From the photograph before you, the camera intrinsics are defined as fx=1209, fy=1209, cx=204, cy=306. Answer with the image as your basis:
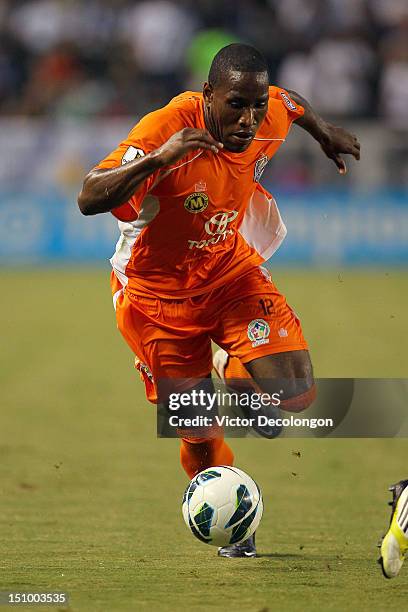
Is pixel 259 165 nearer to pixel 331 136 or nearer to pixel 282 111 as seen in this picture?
pixel 282 111

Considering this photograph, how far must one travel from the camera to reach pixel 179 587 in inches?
206

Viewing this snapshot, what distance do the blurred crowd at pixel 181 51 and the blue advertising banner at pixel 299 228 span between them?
186 cm

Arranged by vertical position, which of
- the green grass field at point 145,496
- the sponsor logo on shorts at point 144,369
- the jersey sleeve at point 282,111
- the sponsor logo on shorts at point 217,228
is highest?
the jersey sleeve at point 282,111

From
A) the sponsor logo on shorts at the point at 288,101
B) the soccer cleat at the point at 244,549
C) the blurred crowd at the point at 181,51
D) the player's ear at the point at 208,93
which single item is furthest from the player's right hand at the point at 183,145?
the blurred crowd at the point at 181,51

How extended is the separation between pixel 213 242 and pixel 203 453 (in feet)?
3.65

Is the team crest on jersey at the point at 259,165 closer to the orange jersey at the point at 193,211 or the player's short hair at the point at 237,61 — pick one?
the orange jersey at the point at 193,211

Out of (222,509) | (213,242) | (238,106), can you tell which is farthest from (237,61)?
(222,509)

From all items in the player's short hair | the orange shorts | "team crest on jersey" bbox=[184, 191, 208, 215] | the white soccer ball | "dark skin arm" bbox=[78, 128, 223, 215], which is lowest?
the white soccer ball

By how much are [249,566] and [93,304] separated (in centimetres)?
1207

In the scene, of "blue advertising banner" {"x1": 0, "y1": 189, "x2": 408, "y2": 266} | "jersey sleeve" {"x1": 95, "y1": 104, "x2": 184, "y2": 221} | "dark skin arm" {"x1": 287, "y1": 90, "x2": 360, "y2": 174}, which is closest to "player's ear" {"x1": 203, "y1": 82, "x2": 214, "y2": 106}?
"jersey sleeve" {"x1": 95, "y1": 104, "x2": 184, "y2": 221}

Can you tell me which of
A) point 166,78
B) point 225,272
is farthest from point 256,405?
point 166,78

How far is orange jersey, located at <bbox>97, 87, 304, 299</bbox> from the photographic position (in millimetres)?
5664

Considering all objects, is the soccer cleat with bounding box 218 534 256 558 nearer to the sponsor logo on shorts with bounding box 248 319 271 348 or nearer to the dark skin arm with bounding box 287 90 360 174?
the sponsor logo on shorts with bounding box 248 319 271 348

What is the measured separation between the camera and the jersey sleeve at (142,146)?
541cm
